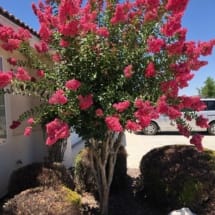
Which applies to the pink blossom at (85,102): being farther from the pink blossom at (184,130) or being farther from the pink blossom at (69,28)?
the pink blossom at (184,130)

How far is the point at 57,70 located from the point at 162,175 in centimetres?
214

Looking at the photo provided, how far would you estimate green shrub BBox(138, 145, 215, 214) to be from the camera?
5.23 meters

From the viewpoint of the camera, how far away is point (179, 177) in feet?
17.8

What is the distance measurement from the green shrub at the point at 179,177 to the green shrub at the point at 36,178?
1314 millimetres

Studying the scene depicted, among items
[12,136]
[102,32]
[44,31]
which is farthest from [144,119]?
[12,136]

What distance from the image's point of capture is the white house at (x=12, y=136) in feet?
20.6

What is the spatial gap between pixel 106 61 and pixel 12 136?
285 cm

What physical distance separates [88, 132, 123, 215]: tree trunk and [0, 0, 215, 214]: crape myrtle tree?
26 centimetres

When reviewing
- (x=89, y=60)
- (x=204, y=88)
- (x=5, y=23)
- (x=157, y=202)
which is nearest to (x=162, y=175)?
(x=157, y=202)

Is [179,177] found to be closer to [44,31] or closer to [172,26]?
[172,26]

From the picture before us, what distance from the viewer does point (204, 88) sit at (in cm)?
4378

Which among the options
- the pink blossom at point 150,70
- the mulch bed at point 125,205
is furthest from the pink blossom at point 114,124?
the mulch bed at point 125,205

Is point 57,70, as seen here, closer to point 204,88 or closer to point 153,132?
point 153,132

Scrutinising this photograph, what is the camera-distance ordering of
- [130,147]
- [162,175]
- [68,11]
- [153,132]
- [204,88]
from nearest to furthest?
1. [68,11]
2. [162,175]
3. [130,147]
4. [153,132]
5. [204,88]
